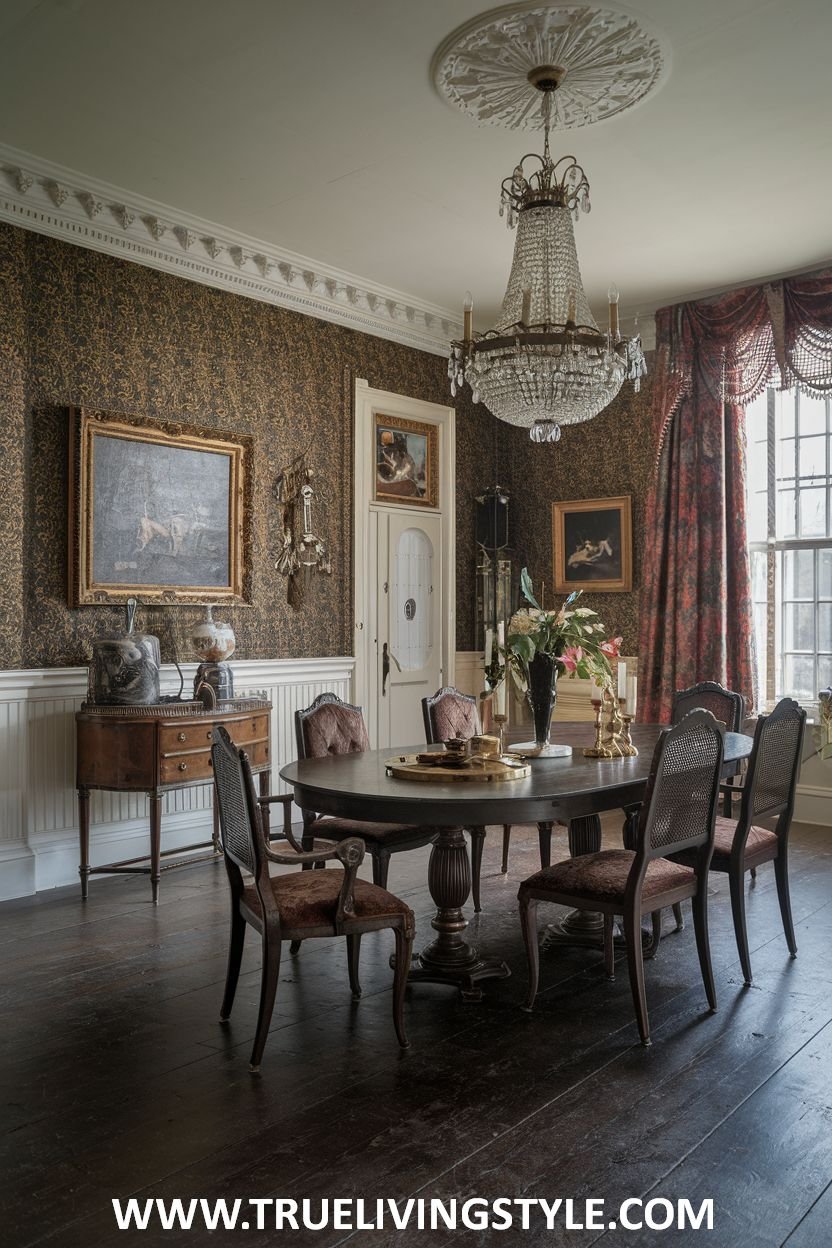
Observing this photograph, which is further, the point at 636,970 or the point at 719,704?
the point at 719,704

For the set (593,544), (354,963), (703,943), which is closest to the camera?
(703,943)

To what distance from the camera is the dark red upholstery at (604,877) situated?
322 centimetres

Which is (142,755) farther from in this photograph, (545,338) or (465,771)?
(545,338)

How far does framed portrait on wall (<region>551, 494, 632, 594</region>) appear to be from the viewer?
7168 millimetres

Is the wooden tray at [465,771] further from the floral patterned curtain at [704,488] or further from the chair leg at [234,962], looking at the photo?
the floral patterned curtain at [704,488]

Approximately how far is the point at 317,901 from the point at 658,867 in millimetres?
1183

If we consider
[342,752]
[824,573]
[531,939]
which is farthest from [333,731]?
[824,573]

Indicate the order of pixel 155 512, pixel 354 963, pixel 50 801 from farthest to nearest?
1. pixel 155 512
2. pixel 50 801
3. pixel 354 963

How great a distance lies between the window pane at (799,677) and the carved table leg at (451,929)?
360 cm

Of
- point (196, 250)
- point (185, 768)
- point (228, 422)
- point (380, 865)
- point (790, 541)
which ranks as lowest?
point (380, 865)

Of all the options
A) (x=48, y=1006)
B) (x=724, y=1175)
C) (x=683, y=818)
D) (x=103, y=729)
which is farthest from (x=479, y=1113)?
(x=103, y=729)

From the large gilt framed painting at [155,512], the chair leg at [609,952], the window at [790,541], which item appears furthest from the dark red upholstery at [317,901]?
the window at [790,541]

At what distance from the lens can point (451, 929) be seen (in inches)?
143

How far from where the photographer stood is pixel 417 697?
7.07 meters
